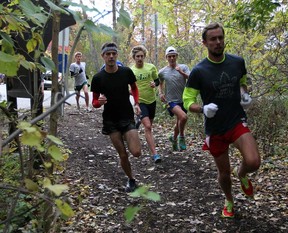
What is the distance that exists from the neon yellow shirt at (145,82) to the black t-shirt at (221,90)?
9.70 feet

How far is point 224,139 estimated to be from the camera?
13.1 ft

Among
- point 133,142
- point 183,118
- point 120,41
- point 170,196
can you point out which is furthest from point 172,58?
point 170,196

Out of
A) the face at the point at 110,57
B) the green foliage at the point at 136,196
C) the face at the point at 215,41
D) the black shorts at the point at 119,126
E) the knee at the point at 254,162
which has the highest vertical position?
the face at the point at 215,41

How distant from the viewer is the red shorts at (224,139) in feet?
12.9

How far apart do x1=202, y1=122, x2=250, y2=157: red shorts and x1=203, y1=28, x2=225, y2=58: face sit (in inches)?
31.2

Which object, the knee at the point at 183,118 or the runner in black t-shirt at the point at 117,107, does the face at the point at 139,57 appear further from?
the runner in black t-shirt at the point at 117,107

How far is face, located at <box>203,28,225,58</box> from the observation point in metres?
3.96

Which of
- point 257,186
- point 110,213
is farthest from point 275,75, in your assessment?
point 110,213

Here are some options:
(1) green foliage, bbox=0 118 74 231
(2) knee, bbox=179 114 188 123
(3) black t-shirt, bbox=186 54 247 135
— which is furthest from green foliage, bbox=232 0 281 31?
(2) knee, bbox=179 114 188 123

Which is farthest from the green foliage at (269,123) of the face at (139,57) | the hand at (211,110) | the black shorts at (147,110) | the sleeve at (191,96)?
the hand at (211,110)

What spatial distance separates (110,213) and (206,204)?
1203mm

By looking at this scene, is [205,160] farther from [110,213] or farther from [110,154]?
[110,213]

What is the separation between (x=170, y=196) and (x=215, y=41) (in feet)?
7.35

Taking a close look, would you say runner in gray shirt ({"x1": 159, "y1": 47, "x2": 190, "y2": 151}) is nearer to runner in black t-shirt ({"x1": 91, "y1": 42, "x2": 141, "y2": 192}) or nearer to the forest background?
the forest background
